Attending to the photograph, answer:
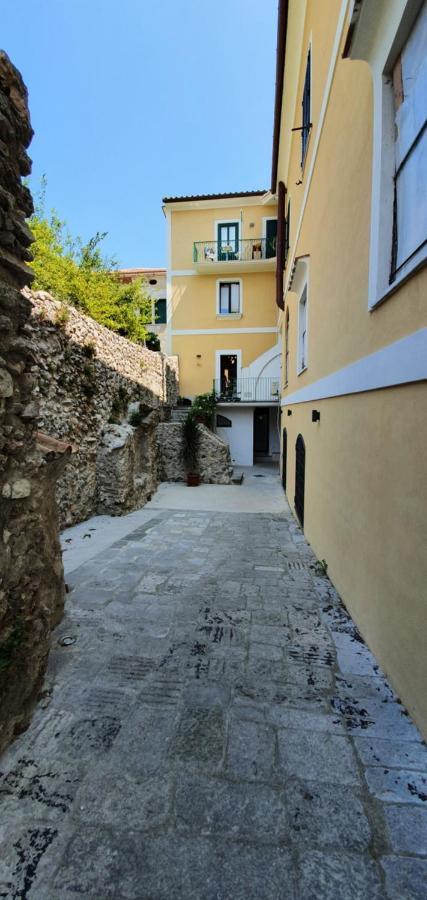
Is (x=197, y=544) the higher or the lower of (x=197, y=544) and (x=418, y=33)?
the lower

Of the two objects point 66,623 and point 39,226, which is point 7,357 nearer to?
point 66,623

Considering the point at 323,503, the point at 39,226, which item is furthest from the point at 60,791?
the point at 39,226

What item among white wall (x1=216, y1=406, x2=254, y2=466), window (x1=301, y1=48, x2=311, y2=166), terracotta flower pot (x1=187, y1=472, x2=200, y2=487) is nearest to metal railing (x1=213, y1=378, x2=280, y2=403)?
white wall (x1=216, y1=406, x2=254, y2=466)

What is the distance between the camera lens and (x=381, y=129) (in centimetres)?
229

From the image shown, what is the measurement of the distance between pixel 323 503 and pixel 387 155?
3.13 metres

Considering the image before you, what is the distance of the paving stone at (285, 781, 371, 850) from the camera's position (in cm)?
141

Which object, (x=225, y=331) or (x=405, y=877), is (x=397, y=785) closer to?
(x=405, y=877)

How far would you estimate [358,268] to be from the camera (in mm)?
2879

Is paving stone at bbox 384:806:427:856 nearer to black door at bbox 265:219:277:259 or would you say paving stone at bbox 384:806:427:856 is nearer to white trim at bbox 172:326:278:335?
white trim at bbox 172:326:278:335

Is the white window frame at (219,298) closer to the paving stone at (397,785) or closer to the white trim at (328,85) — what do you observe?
the white trim at (328,85)

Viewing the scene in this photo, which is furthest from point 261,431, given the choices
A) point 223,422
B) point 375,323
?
point 375,323

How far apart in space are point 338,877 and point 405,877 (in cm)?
24

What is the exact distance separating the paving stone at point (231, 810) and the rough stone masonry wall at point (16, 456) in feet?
3.09

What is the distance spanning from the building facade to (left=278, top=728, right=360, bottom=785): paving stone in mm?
16534
